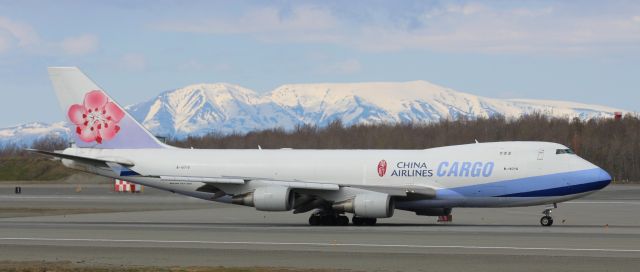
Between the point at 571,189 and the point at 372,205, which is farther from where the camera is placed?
the point at 372,205

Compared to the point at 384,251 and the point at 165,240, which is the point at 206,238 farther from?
the point at 384,251

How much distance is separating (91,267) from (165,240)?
748 cm

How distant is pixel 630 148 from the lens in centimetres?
12675

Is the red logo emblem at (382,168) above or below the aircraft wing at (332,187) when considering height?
above

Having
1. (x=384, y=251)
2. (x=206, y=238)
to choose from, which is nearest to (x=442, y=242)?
(x=384, y=251)

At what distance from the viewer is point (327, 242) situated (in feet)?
102

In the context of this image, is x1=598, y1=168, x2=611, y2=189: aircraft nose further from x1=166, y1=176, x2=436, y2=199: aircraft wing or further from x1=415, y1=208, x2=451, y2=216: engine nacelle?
x1=166, y1=176, x2=436, y2=199: aircraft wing

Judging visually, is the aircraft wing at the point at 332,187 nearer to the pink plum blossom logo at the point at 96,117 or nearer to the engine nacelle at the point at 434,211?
the engine nacelle at the point at 434,211

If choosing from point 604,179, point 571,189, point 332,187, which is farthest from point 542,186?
point 332,187

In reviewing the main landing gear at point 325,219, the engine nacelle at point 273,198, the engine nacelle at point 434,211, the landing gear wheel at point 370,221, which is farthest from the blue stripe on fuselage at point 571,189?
the engine nacelle at point 273,198

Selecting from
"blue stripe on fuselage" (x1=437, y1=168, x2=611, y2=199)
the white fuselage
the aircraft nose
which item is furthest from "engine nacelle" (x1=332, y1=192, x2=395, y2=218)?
the aircraft nose

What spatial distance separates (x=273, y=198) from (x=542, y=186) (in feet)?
33.5

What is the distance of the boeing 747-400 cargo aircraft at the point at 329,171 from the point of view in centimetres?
4053

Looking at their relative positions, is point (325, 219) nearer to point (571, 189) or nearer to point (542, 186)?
point (542, 186)
